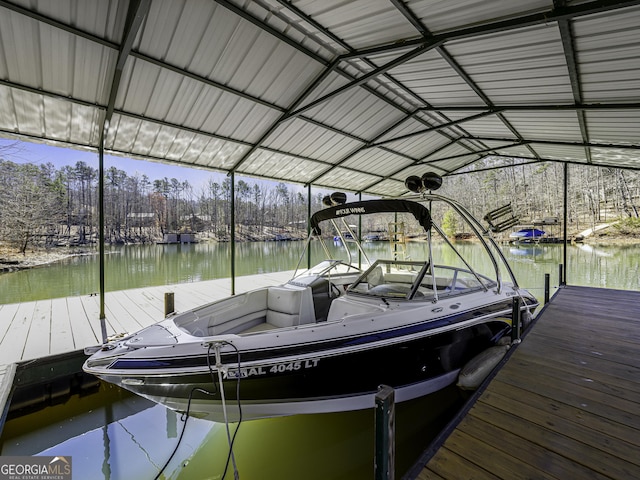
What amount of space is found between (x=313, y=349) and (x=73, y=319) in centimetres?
465

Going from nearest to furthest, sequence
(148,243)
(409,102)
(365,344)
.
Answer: (365,344) → (409,102) → (148,243)

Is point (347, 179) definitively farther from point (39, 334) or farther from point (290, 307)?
point (39, 334)

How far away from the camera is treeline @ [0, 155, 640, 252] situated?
20.8 m

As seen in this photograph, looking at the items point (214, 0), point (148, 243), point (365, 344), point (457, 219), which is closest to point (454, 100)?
point (214, 0)

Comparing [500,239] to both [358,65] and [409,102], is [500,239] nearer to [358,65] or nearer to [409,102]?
[409,102]

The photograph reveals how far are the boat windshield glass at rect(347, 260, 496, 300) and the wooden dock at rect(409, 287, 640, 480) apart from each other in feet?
2.68

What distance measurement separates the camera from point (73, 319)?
16.0 feet

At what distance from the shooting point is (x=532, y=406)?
2.13 meters

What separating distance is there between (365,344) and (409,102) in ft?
16.5

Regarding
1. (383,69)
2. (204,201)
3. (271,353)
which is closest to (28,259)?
(204,201)

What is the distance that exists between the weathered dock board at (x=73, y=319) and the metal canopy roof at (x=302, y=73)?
2.81m

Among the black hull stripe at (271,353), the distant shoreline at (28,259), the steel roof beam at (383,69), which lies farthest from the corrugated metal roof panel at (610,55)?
the distant shoreline at (28,259)

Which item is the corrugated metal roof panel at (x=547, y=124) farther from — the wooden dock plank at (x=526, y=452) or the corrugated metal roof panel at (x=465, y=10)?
the wooden dock plank at (x=526, y=452)

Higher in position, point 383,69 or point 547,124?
point 383,69
